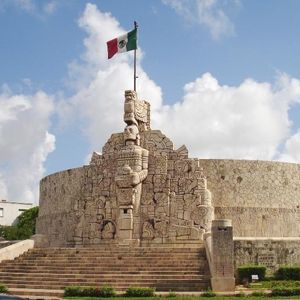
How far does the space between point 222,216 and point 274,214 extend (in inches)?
99.6

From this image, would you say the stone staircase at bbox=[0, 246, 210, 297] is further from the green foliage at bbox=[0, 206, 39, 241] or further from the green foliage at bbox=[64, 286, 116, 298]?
the green foliage at bbox=[0, 206, 39, 241]

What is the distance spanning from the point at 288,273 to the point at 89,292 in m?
6.72

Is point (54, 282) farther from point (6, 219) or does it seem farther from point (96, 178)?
point (6, 219)

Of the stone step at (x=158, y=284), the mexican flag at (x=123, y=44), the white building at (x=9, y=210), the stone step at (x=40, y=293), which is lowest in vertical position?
the stone step at (x=40, y=293)

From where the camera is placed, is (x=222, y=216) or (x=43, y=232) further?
(x=43, y=232)

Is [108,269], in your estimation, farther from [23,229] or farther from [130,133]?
[23,229]

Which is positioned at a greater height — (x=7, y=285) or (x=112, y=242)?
(x=112, y=242)

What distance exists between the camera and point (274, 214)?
28016 mm

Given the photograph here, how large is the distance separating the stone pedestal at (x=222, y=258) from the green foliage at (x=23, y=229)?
1287 inches

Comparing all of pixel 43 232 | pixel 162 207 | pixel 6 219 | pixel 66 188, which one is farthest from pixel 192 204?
pixel 6 219

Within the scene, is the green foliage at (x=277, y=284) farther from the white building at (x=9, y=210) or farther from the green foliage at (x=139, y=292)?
the white building at (x=9, y=210)

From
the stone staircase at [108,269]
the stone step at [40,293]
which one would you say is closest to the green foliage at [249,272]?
the stone staircase at [108,269]

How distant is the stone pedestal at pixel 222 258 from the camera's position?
18844 millimetres

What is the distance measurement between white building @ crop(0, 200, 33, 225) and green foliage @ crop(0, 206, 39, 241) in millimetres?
5265
